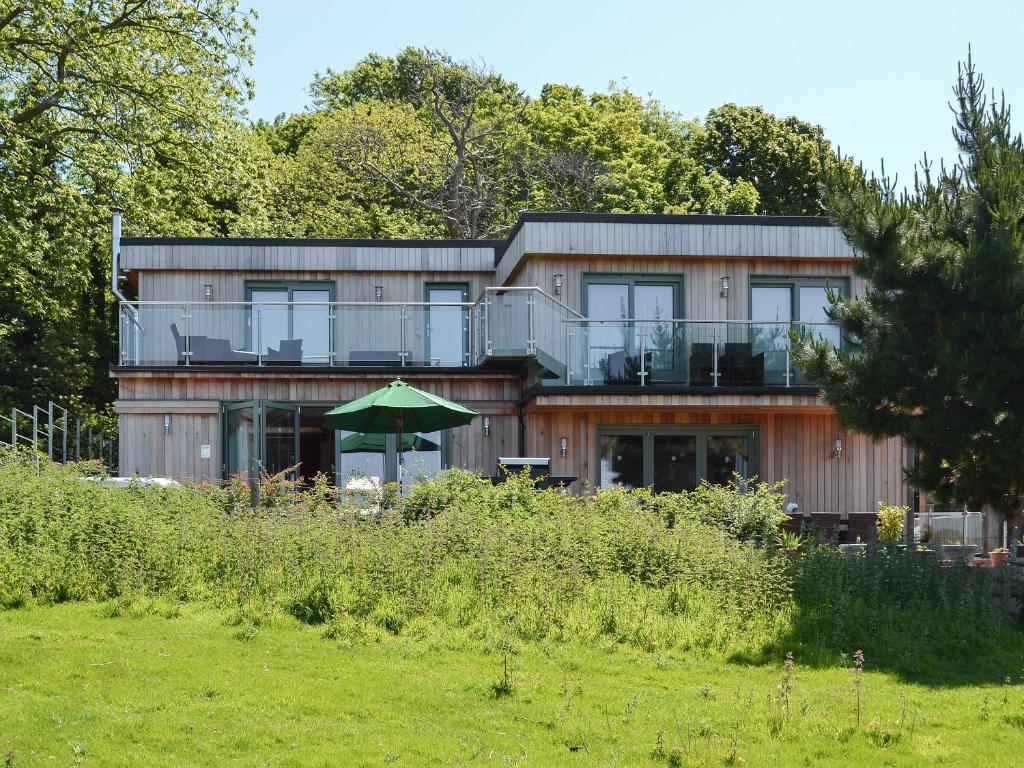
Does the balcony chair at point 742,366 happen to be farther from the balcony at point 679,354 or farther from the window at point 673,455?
the window at point 673,455

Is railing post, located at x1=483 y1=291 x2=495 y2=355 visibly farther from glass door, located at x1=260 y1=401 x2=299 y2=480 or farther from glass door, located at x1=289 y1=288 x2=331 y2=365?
glass door, located at x1=260 y1=401 x2=299 y2=480

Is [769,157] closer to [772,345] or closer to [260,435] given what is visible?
[772,345]

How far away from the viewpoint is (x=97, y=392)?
38625 mm

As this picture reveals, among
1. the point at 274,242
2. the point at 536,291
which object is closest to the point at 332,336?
the point at 274,242

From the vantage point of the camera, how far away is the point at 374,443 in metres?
21.8

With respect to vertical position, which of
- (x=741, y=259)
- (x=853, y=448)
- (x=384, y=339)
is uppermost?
(x=741, y=259)

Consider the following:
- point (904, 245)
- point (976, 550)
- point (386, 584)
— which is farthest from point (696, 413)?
point (386, 584)

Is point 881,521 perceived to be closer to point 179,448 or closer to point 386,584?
point 386,584

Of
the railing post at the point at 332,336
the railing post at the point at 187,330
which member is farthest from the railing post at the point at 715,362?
the railing post at the point at 187,330

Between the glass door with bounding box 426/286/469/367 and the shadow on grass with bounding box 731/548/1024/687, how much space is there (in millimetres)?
10305

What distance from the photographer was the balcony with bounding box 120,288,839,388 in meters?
20.8

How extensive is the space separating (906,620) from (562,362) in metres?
9.84

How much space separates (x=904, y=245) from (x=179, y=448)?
13.6 m

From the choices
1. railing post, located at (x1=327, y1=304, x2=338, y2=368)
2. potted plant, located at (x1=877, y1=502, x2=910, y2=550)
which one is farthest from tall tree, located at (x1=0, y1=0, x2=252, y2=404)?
potted plant, located at (x1=877, y1=502, x2=910, y2=550)
